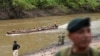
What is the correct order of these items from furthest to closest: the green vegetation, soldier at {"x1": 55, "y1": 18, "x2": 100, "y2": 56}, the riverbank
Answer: the green vegetation < the riverbank < soldier at {"x1": 55, "y1": 18, "x2": 100, "y2": 56}

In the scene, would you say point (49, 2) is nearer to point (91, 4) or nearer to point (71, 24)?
point (91, 4)

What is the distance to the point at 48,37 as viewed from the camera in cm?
3077

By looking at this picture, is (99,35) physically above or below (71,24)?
below

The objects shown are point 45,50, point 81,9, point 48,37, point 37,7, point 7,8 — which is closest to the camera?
point 45,50

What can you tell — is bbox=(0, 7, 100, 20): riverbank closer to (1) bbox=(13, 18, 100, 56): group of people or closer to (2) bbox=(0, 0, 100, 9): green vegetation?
(2) bbox=(0, 0, 100, 9): green vegetation

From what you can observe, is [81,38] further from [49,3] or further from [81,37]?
[49,3]

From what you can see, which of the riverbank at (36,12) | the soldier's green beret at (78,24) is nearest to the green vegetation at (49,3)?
the riverbank at (36,12)

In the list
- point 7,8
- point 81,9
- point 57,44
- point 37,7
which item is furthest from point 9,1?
point 57,44

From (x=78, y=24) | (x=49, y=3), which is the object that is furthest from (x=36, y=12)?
(x=78, y=24)

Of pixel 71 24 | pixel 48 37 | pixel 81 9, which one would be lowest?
pixel 81 9

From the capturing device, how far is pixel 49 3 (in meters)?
63.8

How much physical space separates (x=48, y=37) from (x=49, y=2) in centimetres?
3413

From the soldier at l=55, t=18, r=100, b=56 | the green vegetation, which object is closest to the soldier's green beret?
the soldier at l=55, t=18, r=100, b=56

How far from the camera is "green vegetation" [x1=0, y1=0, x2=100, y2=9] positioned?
59.4 metres
